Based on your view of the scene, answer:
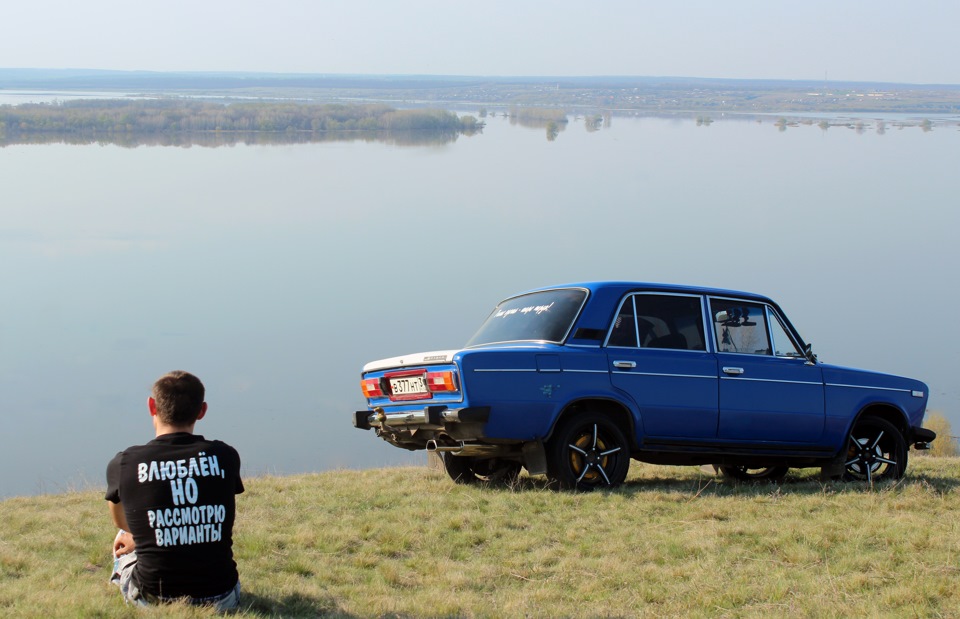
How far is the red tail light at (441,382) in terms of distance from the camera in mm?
8309

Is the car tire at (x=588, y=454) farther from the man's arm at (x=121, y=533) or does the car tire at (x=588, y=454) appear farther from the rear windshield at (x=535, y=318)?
the man's arm at (x=121, y=533)

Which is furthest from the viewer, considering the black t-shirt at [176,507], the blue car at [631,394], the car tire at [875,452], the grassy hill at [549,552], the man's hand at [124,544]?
the car tire at [875,452]

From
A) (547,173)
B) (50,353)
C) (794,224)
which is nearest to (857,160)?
(547,173)

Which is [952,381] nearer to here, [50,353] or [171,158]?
[50,353]

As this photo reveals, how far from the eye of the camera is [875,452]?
10.2 m

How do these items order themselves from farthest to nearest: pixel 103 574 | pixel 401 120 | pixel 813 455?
pixel 401 120 → pixel 813 455 → pixel 103 574

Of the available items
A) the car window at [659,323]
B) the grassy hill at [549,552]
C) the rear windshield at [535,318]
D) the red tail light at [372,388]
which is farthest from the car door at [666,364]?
the red tail light at [372,388]

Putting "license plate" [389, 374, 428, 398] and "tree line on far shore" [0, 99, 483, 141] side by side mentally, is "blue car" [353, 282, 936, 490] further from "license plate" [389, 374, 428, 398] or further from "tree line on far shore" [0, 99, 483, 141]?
"tree line on far shore" [0, 99, 483, 141]

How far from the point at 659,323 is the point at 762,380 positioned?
1.07 m

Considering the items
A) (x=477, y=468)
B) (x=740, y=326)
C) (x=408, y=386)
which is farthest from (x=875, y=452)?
(x=408, y=386)

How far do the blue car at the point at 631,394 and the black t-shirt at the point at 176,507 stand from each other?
10.5 feet

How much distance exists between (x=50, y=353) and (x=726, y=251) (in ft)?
126

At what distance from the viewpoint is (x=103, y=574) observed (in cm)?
638

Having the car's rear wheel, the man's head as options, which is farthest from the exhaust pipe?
the man's head
